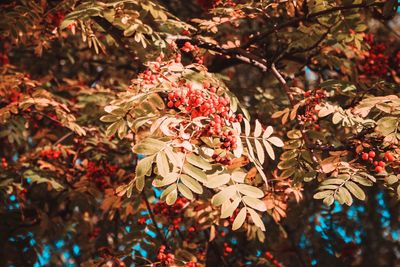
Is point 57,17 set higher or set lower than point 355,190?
higher

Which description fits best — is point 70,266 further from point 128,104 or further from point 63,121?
point 128,104

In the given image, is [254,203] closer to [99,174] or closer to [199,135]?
[199,135]

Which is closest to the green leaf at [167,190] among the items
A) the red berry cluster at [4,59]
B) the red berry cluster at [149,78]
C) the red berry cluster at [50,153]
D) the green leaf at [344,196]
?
the red berry cluster at [149,78]

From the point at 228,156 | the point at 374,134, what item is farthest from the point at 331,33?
the point at 228,156

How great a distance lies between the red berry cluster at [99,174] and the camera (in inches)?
171

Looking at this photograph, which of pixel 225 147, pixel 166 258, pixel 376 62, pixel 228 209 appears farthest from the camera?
pixel 376 62

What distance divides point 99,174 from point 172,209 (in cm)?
96

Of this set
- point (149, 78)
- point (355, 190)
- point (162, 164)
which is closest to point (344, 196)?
point (355, 190)

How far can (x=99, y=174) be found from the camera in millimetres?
4359

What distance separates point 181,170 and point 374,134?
4.22 feet

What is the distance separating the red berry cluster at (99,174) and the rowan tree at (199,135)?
13 millimetres

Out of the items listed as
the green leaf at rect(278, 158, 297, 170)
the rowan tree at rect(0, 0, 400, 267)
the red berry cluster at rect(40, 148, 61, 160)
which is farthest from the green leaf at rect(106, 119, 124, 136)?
the red berry cluster at rect(40, 148, 61, 160)

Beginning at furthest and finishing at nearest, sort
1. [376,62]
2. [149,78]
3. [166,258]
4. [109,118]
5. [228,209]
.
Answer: [376,62] → [166,258] → [109,118] → [149,78] → [228,209]

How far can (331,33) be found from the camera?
3.93 meters
